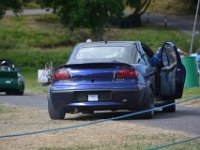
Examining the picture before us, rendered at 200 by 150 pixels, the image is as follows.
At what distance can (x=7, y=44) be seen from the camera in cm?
5519

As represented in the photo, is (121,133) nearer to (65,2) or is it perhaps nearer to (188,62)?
(188,62)

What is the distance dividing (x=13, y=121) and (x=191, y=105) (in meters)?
6.14

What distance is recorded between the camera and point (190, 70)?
2748 cm

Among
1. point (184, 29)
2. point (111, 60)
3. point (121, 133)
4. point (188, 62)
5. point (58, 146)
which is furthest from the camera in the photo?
point (184, 29)

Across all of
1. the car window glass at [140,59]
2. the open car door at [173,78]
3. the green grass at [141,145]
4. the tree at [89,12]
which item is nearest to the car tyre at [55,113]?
the car window glass at [140,59]

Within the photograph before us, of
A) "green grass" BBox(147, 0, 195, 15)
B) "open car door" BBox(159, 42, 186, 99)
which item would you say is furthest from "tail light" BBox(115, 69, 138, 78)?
"green grass" BBox(147, 0, 195, 15)

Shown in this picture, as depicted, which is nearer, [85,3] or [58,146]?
[58,146]

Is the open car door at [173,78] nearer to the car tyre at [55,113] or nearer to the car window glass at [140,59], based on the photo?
the car window glass at [140,59]

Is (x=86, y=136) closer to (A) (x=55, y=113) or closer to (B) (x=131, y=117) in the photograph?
(A) (x=55, y=113)

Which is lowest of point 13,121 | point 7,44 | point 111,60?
point 7,44

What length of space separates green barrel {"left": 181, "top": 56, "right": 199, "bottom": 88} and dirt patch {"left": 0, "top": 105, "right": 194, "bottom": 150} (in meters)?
10.6

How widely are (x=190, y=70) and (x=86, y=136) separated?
13.7 meters

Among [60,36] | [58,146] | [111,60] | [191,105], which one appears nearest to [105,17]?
[60,36]

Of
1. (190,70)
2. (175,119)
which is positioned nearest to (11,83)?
(190,70)
